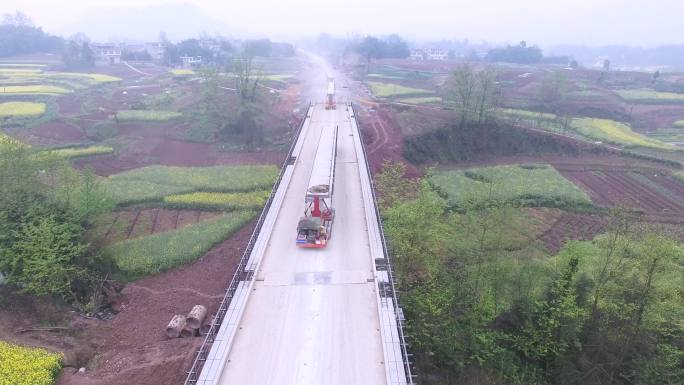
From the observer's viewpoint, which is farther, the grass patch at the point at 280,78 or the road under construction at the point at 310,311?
the grass patch at the point at 280,78

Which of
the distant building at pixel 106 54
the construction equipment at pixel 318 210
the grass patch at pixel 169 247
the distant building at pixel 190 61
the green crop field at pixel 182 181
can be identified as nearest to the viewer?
the construction equipment at pixel 318 210

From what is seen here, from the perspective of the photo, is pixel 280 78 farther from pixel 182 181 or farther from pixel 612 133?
pixel 612 133

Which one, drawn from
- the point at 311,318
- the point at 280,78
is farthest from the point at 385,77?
the point at 311,318

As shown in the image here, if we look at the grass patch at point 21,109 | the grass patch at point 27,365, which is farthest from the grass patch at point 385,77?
the grass patch at point 27,365

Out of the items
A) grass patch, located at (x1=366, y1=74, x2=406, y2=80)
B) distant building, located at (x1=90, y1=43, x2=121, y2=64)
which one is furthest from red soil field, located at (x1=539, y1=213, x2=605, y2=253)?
distant building, located at (x1=90, y1=43, x2=121, y2=64)

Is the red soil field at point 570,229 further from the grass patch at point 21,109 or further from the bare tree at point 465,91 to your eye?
the grass patch at point 21,109
